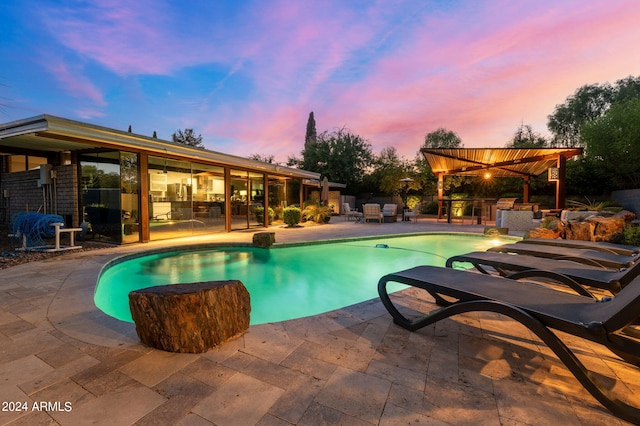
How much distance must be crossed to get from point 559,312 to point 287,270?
5.06 metres

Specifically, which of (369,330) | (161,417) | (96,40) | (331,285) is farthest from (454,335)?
(96,40)

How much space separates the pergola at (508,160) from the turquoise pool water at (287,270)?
3.61 m

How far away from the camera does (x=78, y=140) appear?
590cm

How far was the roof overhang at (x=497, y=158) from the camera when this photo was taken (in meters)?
9.77

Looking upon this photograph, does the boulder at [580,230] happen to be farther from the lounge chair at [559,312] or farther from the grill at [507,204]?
the grill at [507,204]

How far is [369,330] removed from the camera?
8.10ft

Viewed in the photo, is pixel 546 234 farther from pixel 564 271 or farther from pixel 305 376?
pixel 305 376

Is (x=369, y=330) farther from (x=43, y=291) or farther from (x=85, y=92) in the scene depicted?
(x=85, y=92)

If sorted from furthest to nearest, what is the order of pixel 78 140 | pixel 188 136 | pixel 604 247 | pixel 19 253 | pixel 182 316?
pixel 188 136 < pixel 78 140 < pixel 19 253 < pixel 604 247 < pixel 182 316

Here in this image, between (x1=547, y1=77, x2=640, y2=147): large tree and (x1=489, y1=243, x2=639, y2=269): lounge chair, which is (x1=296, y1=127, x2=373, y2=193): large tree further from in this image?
(x1=489, y1=243, x2=639, y2=269): lounge chair

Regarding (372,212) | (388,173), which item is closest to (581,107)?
(388,173)

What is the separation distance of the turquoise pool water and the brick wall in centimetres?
322

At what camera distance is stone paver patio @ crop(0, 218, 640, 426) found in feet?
4.72

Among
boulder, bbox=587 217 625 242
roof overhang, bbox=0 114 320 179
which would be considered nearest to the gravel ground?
roof overhang, bbox=0 114 320 179
